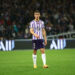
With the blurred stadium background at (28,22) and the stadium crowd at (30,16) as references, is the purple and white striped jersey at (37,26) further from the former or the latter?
the stadium crowd at (30,16)

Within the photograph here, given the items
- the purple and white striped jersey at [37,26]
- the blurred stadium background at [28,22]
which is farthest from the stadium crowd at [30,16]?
the purple and white striped jersey at [37,26]

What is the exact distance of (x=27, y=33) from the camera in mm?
23016

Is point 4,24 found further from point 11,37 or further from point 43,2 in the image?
point 43,2

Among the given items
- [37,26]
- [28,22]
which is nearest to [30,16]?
[28,22]

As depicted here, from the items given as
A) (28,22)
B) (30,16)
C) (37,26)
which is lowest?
(37,26)

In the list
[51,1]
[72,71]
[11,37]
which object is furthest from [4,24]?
[72,71]

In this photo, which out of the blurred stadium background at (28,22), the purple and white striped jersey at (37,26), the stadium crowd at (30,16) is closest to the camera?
the purple and white striped jersey at (37,26)

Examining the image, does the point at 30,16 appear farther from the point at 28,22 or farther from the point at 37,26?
the point at 37,26

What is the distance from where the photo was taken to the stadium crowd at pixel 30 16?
23094 mm

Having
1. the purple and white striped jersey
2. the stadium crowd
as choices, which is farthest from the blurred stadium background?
the purple and white striped jersey

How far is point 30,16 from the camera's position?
24.0m

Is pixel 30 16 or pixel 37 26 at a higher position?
pixel 30 16

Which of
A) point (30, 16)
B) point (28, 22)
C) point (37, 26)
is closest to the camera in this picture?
point (37, 26)

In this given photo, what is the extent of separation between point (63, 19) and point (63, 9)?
180 cm
